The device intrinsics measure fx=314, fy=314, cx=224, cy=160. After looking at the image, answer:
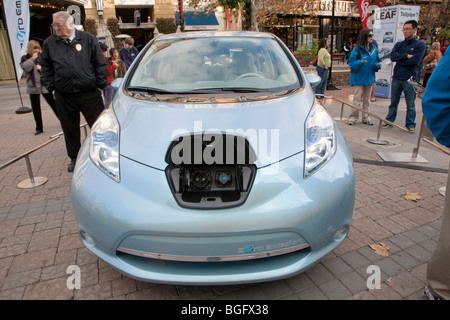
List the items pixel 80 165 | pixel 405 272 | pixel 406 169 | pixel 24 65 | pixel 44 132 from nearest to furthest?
pixel 80 165, pixel 405 272, pixel 406 169, pixel 24 65, pixel 44 132

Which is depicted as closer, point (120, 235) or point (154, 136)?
point (120, 235)

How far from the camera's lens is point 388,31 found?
905 centimetres

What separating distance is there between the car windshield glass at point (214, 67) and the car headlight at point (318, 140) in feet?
1.39

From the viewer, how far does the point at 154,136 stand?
1.91 meters

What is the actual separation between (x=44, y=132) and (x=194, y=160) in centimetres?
634

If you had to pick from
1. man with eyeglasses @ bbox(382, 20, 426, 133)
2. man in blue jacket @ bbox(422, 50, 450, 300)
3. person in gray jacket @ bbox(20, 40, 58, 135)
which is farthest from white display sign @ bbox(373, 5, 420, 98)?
person in gray jacket @ bbox(20, 40, 58, 135)

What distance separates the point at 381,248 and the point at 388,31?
860 cm

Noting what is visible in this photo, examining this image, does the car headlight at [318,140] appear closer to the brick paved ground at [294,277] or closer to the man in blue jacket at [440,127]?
the man in blue jacket at [440,127]

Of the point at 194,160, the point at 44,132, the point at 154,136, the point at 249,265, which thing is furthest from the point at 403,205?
the point at 44,132

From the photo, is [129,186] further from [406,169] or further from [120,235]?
[406,169]

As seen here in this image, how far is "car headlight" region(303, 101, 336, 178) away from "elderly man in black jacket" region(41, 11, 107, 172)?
10.1ft

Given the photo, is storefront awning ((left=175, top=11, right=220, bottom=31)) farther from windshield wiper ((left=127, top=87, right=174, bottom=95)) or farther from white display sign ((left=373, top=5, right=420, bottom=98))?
windshield wiper ((left=127, top=87, right=174, bottom=95))

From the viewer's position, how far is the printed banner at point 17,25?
7.90 meters
